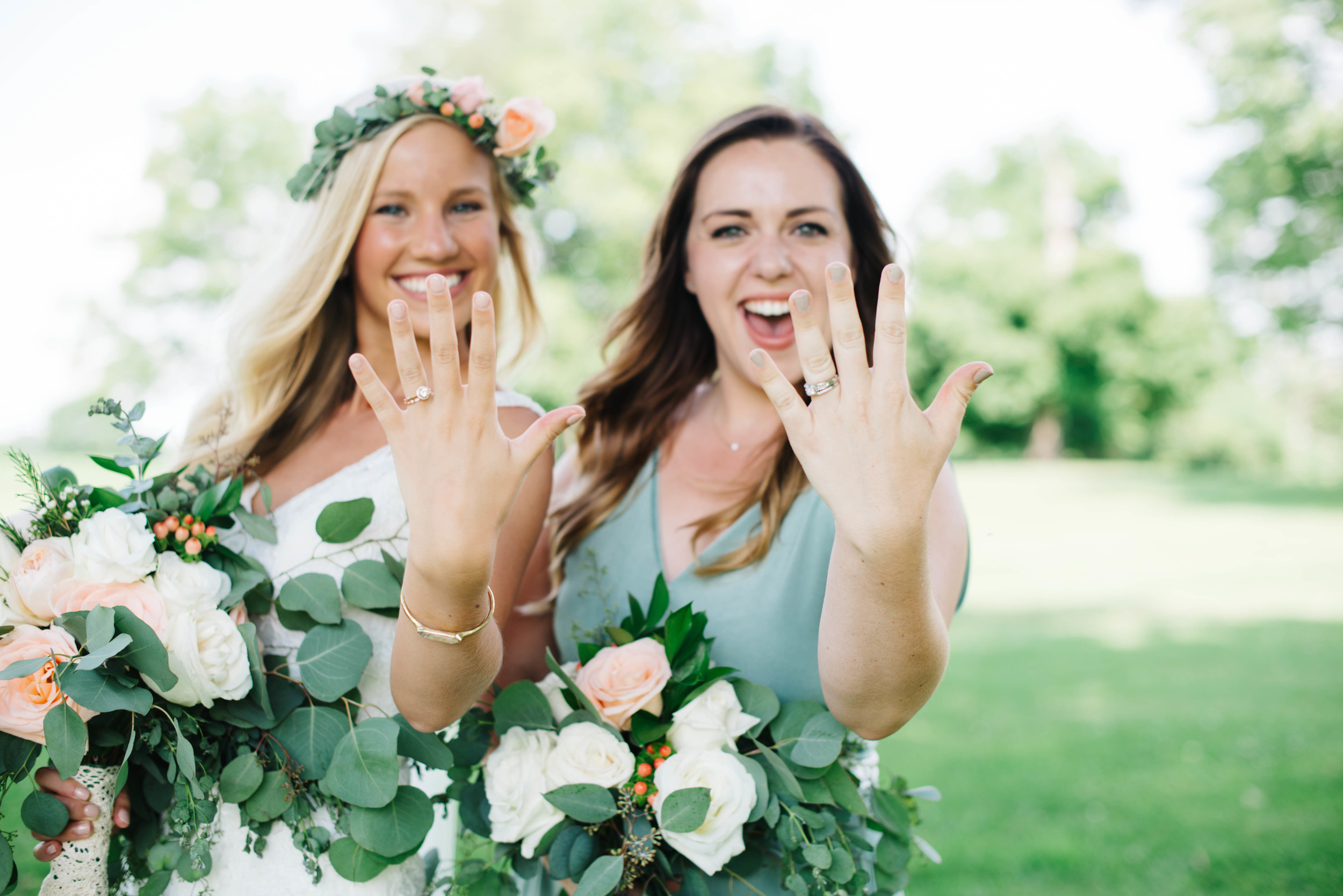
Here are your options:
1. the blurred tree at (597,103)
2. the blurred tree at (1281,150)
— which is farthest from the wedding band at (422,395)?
the blurred tree at (1281,150)

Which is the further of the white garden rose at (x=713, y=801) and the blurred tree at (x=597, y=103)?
the blurred tree at (x=597, y=103)

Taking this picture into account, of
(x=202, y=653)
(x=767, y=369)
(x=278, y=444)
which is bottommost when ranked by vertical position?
(x=202, y=653)

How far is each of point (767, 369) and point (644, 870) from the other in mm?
1162

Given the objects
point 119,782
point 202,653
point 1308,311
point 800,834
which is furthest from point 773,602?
point 1308,311

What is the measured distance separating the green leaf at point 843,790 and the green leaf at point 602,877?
530 mm

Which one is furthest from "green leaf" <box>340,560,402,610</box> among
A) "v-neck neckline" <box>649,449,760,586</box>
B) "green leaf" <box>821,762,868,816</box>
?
"green leaf" <box>821,762,868,816</box>

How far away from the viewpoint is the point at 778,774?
6.85 feet

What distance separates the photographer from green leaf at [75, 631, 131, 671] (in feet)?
5.49

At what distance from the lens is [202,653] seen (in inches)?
74.3

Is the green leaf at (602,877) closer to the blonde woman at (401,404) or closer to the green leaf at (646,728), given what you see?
Result: the green leaf at (646,728)

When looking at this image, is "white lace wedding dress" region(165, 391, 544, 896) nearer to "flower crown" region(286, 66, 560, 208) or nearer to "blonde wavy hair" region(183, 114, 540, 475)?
"blonde wavy hair" region(183, 114, 540, 475)

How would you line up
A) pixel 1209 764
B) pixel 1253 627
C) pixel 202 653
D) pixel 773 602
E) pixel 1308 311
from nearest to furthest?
pixel 202 653 < pixel 773 602 < pixel 1209 764 < pixel 1253 627 < pixel 1308 311

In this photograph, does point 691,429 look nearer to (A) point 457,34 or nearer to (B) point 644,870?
(B) point 644,870

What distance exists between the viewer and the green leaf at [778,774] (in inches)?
80.4
